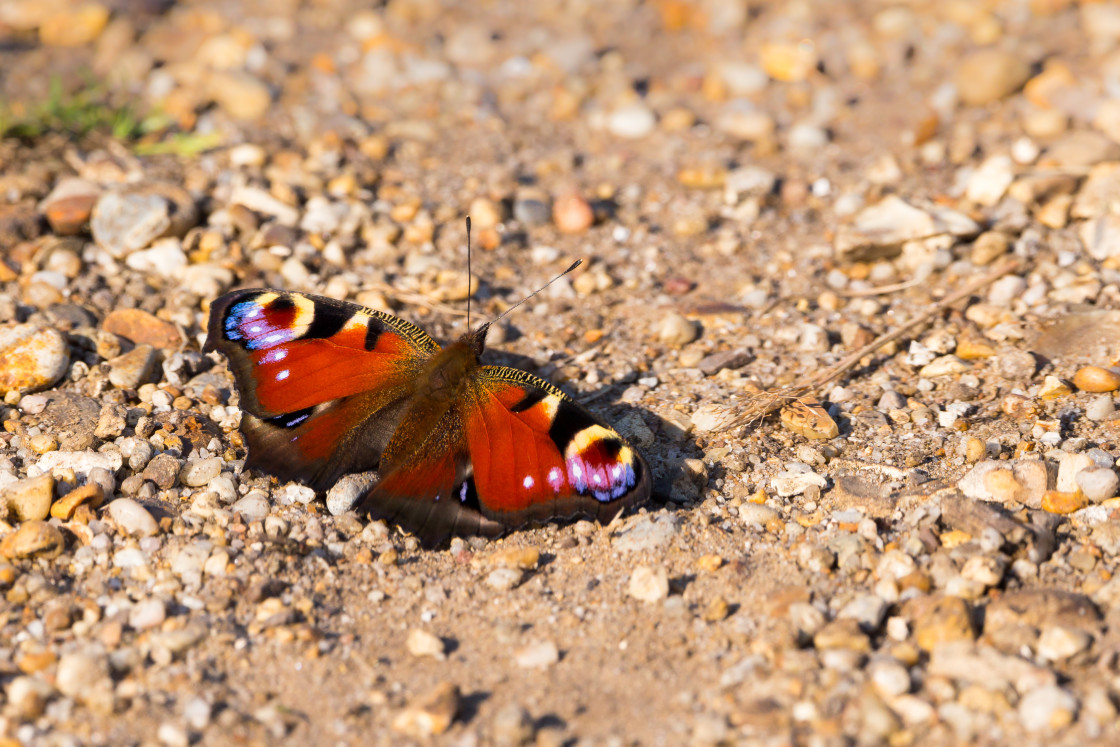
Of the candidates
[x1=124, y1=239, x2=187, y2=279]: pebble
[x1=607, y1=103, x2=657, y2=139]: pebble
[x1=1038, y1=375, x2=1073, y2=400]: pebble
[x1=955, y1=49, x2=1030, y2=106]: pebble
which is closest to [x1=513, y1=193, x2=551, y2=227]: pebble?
[x1=607, y1=103, x2=657, y2=139]: pebble

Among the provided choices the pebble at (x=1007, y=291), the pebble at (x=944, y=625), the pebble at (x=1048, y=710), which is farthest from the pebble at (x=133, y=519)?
the pebble at (x=1007, y=291)

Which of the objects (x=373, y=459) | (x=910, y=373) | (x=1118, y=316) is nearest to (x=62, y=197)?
(x=373, y=459)

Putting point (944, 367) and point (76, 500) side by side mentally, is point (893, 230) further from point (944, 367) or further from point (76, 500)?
point (76, 500)

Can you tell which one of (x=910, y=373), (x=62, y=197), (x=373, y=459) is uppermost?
(x=62, y=197)

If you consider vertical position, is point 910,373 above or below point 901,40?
below

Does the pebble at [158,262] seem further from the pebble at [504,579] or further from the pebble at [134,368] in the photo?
the pebble at [504,579]

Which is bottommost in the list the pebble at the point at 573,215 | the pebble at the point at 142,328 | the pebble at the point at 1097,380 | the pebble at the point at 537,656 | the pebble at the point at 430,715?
the pebble at the point at 1097,380

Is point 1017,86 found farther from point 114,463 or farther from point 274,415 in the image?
point 114,463
